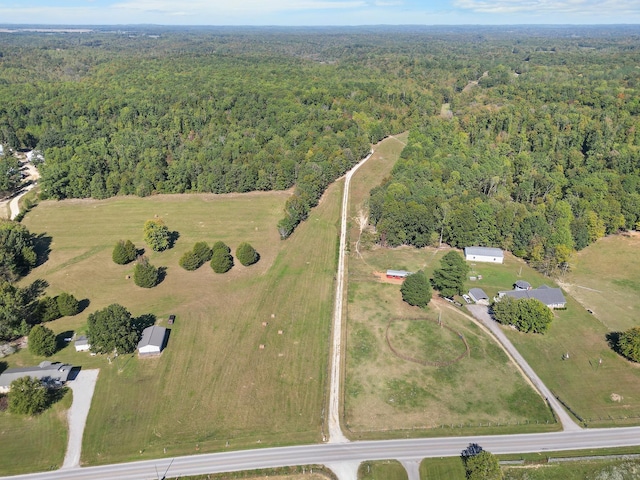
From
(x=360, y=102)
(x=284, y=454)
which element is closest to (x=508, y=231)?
(x=284, y=454)

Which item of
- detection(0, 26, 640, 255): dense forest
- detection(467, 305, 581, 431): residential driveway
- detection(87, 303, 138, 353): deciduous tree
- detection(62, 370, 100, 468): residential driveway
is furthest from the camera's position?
detection(0, 26, 640, 255): dense forest

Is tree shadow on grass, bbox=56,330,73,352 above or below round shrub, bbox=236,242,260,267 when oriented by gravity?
below

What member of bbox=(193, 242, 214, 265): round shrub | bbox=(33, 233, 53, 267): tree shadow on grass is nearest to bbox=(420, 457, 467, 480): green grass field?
bbox=(193, 242, 214, 265): round shrub

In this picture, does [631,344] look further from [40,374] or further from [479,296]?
[40,374]

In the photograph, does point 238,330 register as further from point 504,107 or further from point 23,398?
point 504,107

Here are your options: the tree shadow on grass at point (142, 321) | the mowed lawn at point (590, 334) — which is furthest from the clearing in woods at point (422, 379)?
the tree shadow on grass at point (142, 321)

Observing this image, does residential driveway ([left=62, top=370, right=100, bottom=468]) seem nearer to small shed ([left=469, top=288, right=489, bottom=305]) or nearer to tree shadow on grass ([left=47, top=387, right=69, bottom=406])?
tree shadow on grass ([left=47, top=387, right=69, bottom=406])
